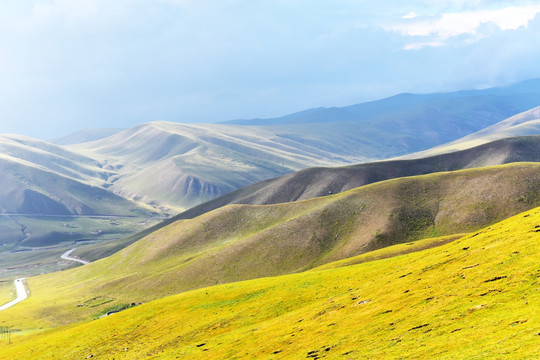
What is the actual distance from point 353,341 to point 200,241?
155614 millimetres

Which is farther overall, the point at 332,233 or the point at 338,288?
the point at 332,233

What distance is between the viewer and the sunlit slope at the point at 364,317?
33.5m

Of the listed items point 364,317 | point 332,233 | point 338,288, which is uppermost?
point 364,317

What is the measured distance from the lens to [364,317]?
1891 inches

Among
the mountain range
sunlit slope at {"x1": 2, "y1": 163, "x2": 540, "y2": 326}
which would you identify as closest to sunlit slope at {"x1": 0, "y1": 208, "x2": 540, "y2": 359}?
the mountain range

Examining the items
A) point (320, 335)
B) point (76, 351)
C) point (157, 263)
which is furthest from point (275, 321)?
point (157, 263)

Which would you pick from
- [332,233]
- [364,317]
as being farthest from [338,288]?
[332,233]

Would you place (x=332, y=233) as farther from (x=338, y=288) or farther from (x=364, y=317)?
(x=364, y=317)

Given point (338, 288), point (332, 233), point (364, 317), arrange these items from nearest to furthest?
point (364, 317), point (338, 288), point (332, 233)

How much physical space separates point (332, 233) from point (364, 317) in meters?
108

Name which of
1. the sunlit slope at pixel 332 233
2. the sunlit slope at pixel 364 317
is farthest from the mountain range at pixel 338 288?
the sunlit slope at pixel 332 233

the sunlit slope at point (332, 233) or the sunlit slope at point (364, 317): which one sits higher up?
the sunlit slope at point (364, 317)

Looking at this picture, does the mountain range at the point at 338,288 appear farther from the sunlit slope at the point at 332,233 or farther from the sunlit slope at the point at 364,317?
the sunlit slope at the point at 332,233

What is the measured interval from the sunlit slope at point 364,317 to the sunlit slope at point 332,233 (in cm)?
4831
